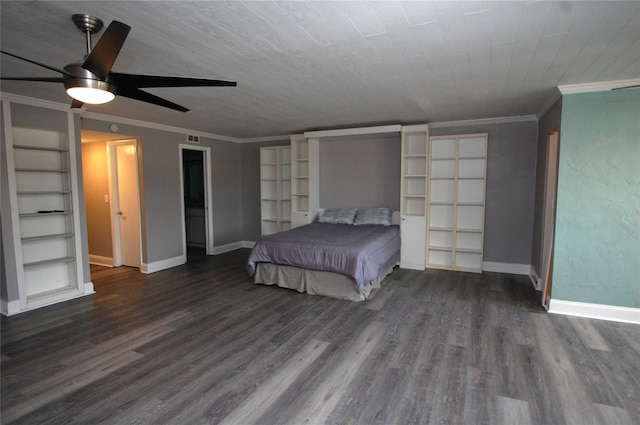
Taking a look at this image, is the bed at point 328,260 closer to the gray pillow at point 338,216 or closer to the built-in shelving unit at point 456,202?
the gray pillow at point 338,216

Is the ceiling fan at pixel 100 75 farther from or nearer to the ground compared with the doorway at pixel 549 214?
farther from the ground

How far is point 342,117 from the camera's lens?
4.90m

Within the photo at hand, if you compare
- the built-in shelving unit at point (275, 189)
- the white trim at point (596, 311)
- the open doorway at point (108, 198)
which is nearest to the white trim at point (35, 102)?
the open doorway at point (108, 198)

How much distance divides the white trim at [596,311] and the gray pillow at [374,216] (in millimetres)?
2630

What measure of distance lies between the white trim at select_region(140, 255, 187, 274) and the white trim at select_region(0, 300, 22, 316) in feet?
5.62

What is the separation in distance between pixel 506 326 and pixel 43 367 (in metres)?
4.14

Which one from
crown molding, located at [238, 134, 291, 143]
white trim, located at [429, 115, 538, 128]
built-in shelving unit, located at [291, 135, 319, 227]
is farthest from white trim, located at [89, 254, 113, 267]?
white trim, located at [429, 115, 538, 128]

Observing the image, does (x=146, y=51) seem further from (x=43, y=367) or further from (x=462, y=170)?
(x=462, y=170)

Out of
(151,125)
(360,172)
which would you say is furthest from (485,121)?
(151,125)

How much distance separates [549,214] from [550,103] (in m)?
1.37

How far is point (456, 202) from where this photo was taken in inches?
208

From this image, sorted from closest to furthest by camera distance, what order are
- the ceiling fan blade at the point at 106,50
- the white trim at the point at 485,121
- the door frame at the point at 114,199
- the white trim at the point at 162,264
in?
the ceiling fan blade at the point at 106,50 → the white trim at the point at 485,121 → the white trim at the point at 162,264 → the door frame at the point at 114,199

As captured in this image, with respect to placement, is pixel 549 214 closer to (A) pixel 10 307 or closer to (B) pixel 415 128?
(B) pixel 415 128

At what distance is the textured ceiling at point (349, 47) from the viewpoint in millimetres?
1897
